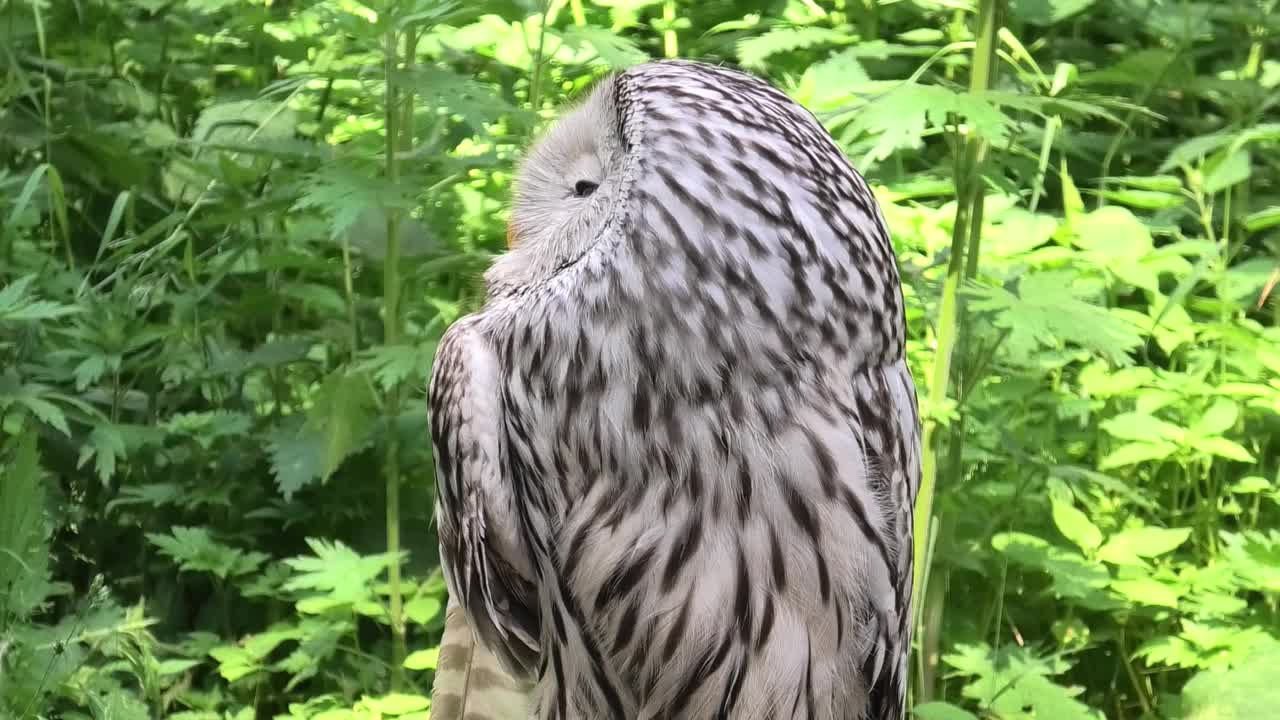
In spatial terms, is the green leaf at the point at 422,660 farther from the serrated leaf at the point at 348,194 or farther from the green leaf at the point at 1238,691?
the green leaf at the point at 1238,691

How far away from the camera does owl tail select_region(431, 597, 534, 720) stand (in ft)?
6.55

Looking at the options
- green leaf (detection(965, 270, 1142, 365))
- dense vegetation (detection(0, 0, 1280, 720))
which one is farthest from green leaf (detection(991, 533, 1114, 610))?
green leaf (detection(965, 270, 1142, 365))

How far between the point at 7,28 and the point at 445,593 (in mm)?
1864

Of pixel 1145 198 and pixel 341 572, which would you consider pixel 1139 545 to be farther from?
pixel 341 572

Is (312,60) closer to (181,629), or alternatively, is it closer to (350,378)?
(350,378)

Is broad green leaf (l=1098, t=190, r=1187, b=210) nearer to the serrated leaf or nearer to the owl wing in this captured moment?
the serrated leaf

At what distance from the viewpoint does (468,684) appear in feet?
6.68

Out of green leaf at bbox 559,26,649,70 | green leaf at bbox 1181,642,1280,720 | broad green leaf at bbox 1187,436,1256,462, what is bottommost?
green leaf at bbox 1181,642,1280,720

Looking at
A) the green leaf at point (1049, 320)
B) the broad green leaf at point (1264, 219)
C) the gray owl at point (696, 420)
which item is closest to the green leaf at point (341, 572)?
the gray owl at point (696, 420)

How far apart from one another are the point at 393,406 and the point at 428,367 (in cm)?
32

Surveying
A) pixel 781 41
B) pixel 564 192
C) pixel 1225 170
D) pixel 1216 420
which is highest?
pixel 564 192

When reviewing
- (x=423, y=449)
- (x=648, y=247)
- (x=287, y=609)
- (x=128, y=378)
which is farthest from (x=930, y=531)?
(x=128, y=378)

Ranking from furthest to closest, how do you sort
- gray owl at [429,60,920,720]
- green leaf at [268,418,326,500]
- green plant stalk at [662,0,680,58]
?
1. green plant stalk at [662,0,680,58]
2. green leaf at [268,418,326,500]
3. gray owl at [429,60,920,720]

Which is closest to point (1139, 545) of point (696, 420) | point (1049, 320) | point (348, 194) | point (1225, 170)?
point (1049, 320)
